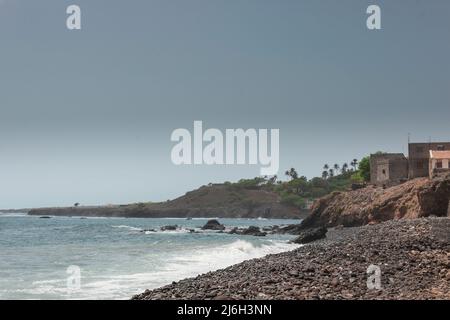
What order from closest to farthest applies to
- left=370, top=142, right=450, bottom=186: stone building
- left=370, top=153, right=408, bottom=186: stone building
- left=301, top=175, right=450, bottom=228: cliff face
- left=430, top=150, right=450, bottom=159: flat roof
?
left=301, top=175, right=450, bottom=228: cliff face → left=430, top=150, right=450, bottom=159: flat roof → left=370, top=142, right=450, bottom=186: stone building → left=370, top=153, right=408, bottom=186: stone building

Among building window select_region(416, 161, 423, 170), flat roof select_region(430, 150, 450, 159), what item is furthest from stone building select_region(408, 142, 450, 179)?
flat roof select_region(430, 150, 450, 159)

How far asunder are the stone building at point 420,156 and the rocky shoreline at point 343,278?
137 ft

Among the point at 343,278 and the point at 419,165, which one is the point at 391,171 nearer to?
the point at 419,165

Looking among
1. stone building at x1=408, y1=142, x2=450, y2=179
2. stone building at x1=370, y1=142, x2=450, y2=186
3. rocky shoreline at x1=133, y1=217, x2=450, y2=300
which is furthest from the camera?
stone building at x1=408, y1=142, x2=450, y2=179

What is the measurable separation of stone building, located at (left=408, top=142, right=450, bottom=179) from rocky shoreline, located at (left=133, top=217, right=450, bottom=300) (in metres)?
41.9

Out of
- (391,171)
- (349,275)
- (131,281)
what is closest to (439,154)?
(391,171)

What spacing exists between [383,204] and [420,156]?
14576mm

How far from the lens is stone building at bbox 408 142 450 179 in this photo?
2435 inches

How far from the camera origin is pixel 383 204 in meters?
52.4

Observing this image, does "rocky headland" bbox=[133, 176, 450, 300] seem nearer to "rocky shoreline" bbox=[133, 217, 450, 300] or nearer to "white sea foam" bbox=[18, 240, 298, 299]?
"rocky shoreline" bbox=[133, 217, 450, 300]

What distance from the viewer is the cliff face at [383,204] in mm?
42719

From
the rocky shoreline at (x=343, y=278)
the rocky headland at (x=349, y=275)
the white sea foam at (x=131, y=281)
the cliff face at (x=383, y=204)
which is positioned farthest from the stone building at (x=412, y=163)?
the rocky shoreline at (x=343, y=278)
